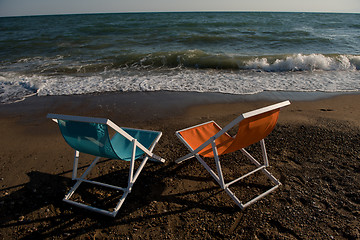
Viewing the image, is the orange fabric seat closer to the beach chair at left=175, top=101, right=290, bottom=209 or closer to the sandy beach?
the beach chair at left=175, top=101, right=290, bottom=209

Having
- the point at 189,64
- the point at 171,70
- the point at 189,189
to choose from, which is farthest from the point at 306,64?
the point at 189,189

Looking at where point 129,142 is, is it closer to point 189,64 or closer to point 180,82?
point 180,82

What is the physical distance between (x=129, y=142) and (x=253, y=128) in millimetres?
1597

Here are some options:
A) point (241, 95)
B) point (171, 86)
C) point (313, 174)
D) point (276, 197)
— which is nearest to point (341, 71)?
point (241, 95)

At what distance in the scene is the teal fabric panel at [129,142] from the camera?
291cm

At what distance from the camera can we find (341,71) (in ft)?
30.7

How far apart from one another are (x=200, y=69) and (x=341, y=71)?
5.48m

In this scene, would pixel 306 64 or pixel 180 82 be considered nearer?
pixel 180 82

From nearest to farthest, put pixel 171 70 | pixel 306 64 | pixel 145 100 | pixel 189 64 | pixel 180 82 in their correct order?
pixel 145 100 < pixel 180 82 < pixel 171 70 < pixel 306 64 < pixel 189 64

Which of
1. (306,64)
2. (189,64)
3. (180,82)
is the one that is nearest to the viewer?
(180,82)

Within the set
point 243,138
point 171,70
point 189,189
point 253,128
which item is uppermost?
point 253,128

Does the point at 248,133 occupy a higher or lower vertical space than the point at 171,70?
higher

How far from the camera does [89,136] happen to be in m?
2.49

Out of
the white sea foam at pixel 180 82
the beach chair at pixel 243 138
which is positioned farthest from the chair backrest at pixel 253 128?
the white sea foam at pixel 180 82
